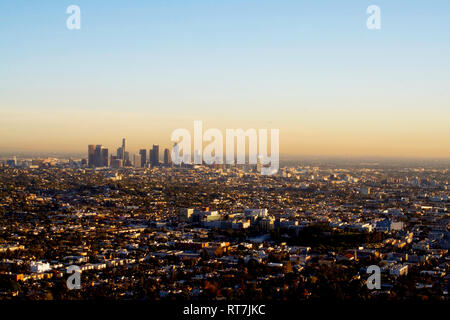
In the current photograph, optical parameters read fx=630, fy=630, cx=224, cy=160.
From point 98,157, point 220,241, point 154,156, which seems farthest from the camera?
point 154,156

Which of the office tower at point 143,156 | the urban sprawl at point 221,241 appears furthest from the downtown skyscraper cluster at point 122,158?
the urban sprawl at point 221,241

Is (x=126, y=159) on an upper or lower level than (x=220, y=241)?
upper

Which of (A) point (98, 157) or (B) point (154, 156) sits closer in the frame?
(A) point (98, 157)

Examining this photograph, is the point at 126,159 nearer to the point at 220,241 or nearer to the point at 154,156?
the point at 154,156

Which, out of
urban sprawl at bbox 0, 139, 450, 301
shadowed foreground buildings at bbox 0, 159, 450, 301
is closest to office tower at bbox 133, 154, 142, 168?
urban sprawl at bbox 0, 139, 450, 301

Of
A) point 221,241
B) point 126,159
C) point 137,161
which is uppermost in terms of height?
point 126,159

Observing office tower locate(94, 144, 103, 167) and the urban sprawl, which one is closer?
the urban sprawl

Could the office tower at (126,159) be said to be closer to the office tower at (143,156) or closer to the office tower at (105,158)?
the office tower at (143,156)

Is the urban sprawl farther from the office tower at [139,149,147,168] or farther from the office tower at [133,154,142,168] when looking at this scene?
the office tower at [139,149,147,168]

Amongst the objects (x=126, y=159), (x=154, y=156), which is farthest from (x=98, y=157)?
(x=154, y=156)

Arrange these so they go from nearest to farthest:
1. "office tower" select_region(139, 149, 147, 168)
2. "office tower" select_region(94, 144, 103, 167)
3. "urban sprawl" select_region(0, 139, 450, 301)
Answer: "urban sprawl" select_region(0, 139, 450, 301)
"office tower" select_region(94, 144, 103, 167)
"office tower" select_region(139, 149, 147, 168)
